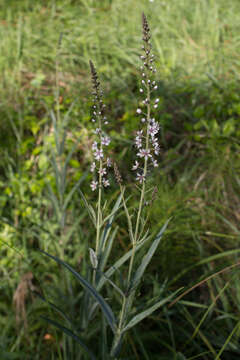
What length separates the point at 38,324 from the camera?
2.14m

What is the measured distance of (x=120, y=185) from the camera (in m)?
1.13

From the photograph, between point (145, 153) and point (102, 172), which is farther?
point (102, 172)

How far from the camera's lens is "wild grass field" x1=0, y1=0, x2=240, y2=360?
1.84 meters

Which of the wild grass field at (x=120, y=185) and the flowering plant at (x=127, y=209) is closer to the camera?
the flowering plant at (x=127, y=209)

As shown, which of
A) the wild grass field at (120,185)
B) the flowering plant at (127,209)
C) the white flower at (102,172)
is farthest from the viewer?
the wild grass field at (120,185)

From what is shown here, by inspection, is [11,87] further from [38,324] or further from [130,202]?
[38,324]

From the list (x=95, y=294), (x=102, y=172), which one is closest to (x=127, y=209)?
(x=102, y=172)

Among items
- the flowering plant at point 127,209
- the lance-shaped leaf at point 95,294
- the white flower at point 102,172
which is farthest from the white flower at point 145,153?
the lance-shaped leaf at point 95,294

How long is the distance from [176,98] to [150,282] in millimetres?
2154

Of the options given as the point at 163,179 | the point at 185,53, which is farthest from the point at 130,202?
the point at 185,53

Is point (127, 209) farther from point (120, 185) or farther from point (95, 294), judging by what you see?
point (95, 294)

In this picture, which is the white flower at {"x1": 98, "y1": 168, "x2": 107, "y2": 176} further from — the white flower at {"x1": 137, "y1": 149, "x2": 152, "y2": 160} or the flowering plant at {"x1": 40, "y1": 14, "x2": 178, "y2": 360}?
the white flower at {"x1": 137, "y1": 149, "x2": 152, "y2": 160}

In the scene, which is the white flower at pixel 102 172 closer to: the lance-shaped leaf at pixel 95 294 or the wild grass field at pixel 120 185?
the wild grass field at pixel 120 185

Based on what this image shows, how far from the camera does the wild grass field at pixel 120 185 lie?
1.84m
